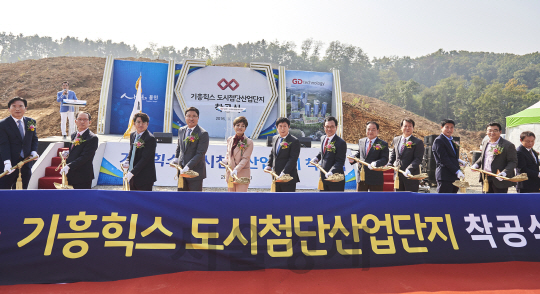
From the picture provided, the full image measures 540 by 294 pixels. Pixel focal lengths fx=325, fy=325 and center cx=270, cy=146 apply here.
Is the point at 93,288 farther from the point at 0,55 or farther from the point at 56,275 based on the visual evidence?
the point at 0,55

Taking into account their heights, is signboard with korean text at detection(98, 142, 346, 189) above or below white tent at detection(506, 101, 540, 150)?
below

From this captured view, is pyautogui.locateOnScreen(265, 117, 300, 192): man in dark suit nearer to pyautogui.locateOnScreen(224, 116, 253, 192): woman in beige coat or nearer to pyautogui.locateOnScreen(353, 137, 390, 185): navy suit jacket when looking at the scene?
pyautogui.locateOnScreen(224, 116, 253, 192): woman in beige coat

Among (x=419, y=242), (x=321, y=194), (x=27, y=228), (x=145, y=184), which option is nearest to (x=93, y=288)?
(x=27, y=228)

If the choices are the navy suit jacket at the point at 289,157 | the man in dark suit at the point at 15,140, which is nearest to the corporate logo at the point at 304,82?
the navy suit jacket at the point at 289,157

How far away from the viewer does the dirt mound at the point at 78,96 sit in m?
21.0

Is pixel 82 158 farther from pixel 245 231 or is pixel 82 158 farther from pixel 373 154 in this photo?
pixel 373 154

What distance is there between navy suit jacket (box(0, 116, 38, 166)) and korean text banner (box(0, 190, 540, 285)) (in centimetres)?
198

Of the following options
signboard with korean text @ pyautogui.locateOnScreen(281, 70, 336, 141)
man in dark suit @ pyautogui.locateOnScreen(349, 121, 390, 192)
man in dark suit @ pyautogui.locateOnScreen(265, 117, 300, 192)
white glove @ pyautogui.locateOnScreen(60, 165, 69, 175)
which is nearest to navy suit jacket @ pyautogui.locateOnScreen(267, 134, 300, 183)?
man in dark suit @ pyautogui.locateOnScreen(265, 117, 300, 192)

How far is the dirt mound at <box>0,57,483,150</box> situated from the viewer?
21.0 m

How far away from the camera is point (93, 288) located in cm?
253

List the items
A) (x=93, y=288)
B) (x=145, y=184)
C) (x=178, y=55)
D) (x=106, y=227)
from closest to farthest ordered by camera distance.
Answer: (x=93, y=288) → (x=106, y=227) → (x=145, y=184) → (x=178, y=55)

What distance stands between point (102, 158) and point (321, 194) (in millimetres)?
6197

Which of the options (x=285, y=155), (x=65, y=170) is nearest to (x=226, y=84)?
(x=285, y=155)

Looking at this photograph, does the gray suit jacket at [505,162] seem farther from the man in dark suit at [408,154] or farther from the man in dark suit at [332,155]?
the man in dark suit at [332,155]
